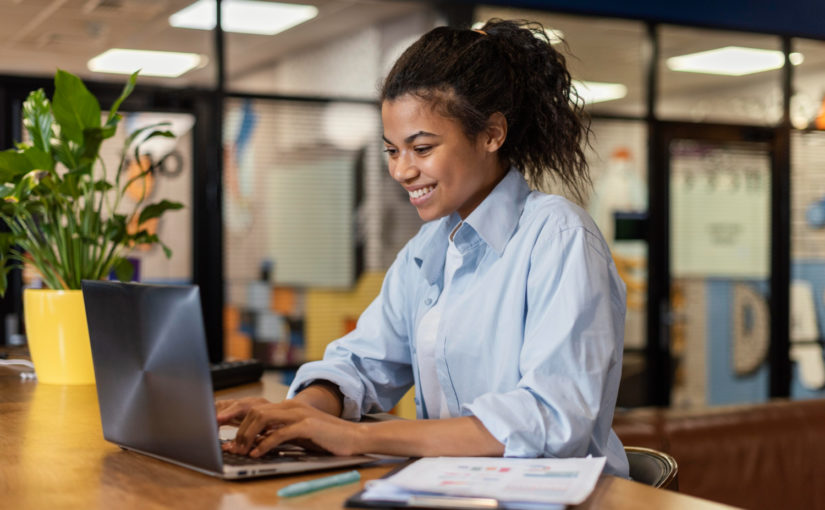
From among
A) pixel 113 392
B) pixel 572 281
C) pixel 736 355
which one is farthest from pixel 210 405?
pixel 736 355

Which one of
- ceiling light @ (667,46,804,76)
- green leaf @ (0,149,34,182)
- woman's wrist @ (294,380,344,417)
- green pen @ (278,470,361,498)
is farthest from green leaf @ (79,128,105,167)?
ceiling light @ (667,46,804,76)

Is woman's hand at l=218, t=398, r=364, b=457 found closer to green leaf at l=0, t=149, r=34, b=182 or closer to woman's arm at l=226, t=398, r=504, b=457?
woman's arm at l=226, t=398, r=504, b=457

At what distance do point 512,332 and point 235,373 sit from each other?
2.65 ft

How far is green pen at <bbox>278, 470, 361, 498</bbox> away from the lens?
3.53ft

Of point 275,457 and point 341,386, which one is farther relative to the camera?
point 341,386

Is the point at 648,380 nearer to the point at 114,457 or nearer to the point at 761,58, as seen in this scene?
the point at 761,58

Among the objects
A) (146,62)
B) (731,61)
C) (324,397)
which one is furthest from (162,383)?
(731,61)

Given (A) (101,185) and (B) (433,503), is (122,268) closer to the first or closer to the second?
(A) (101,185)

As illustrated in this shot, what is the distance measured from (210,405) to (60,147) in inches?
46.5

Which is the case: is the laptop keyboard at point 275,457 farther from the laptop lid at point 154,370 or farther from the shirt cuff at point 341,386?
the shirt cuff at point 341,386

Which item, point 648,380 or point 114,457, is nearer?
point 114,457

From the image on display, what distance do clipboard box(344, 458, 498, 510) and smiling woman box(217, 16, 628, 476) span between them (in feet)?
0.75

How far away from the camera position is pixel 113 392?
1328 mm

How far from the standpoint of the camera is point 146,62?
14.4ft
